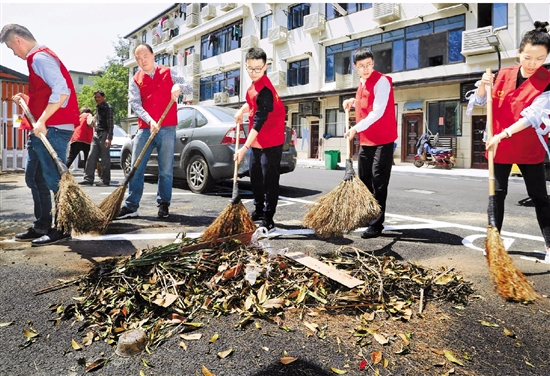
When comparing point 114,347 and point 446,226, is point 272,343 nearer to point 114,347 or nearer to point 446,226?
point 114,347

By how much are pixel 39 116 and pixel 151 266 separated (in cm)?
222

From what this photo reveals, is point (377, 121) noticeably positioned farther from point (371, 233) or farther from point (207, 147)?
point (207, 147)

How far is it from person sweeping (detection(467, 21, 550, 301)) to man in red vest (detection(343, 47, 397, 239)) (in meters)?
0.91

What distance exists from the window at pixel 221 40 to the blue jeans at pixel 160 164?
2993 cm

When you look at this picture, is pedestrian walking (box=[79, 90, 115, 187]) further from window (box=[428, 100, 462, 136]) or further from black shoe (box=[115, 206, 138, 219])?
window (box=[428, 100, 462, 136])

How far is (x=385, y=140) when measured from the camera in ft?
14.4

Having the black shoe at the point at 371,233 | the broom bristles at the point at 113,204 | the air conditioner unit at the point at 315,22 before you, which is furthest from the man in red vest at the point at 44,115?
the air conditioner unit at the point at 315,22

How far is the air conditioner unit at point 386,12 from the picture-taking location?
72.8 feet

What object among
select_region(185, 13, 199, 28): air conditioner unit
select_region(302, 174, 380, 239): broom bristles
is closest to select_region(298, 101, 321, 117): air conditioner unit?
select_region(185, 13, 199, 28): air conditioner unit

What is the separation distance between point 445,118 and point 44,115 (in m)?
20.7

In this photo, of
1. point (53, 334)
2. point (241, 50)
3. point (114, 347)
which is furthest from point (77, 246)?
point (241, 50)

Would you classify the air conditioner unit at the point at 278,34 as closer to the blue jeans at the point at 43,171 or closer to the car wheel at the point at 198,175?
the car wheel at the point at 198,175

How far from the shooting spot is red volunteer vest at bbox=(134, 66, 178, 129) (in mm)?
5309

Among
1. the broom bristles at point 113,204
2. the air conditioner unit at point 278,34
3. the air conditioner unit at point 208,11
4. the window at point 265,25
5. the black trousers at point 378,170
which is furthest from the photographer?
the air conditioner unit at point 208,11
